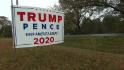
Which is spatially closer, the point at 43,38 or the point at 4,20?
the point at 43,38

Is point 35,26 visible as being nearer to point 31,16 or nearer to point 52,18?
point 31,16

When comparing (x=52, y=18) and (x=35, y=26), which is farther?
(x=52, y=18)

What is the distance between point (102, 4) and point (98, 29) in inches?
1343

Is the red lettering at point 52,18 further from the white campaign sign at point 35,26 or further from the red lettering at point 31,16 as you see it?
the red lettering at point 31,16

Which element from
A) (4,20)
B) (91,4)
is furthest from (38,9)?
(4,20)

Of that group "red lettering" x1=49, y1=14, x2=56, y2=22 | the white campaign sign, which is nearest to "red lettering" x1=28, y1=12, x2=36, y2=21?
the white campaign sign

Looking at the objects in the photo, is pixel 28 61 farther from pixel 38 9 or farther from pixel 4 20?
pixel 4 20

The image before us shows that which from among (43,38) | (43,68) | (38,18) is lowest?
(43,68)

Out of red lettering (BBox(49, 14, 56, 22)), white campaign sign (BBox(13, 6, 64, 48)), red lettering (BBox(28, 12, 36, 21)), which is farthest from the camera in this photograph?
red lettering (BBox(49, 14, 56, 22))

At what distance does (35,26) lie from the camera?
11.8 meters

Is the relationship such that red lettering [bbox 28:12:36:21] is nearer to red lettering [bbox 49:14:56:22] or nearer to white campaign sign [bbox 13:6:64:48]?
white campaign sign [bbox 13:6:64:48]

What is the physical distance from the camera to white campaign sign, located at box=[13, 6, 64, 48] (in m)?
11.2

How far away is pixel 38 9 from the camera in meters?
11.7

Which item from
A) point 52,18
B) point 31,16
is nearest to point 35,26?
point 31,16
